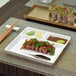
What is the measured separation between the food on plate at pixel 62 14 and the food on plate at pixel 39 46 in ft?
1.03

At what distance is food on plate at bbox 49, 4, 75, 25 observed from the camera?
1.58 metres

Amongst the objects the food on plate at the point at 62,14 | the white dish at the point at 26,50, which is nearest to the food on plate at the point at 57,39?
the white dish at the point at 26,50

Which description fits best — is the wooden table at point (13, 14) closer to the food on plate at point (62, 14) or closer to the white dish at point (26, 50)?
the white dish at point (26, 50)

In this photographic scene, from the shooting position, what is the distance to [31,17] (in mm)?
1654

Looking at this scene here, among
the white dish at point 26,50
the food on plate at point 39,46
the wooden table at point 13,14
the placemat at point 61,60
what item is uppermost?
the food on plate at point 39,46

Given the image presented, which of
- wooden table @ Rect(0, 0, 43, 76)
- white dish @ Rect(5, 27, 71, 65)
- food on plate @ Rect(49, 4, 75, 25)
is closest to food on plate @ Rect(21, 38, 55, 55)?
white dish @ Rect(5, 27, 71, 65)

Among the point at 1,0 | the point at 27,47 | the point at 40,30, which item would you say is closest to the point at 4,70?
the point at 27,47

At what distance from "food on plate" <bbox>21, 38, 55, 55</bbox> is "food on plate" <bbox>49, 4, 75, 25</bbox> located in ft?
1.03

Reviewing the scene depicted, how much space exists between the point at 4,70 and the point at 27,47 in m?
0.17

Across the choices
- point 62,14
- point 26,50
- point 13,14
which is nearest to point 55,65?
point 26,50

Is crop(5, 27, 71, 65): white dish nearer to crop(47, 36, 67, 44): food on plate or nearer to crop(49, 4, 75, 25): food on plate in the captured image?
crop(47, 36, 67, 44): food on plate

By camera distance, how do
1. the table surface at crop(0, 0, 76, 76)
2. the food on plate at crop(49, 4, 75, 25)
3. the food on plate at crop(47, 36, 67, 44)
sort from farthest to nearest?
the food on plate at crop(49, 4, 75, 25), the food on plate at crop(47, 36, 67, 44), the table surface at crop(0, 0, 76, 76)

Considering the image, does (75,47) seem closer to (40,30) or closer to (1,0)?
(40,30)

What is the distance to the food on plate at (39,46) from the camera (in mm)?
1297
